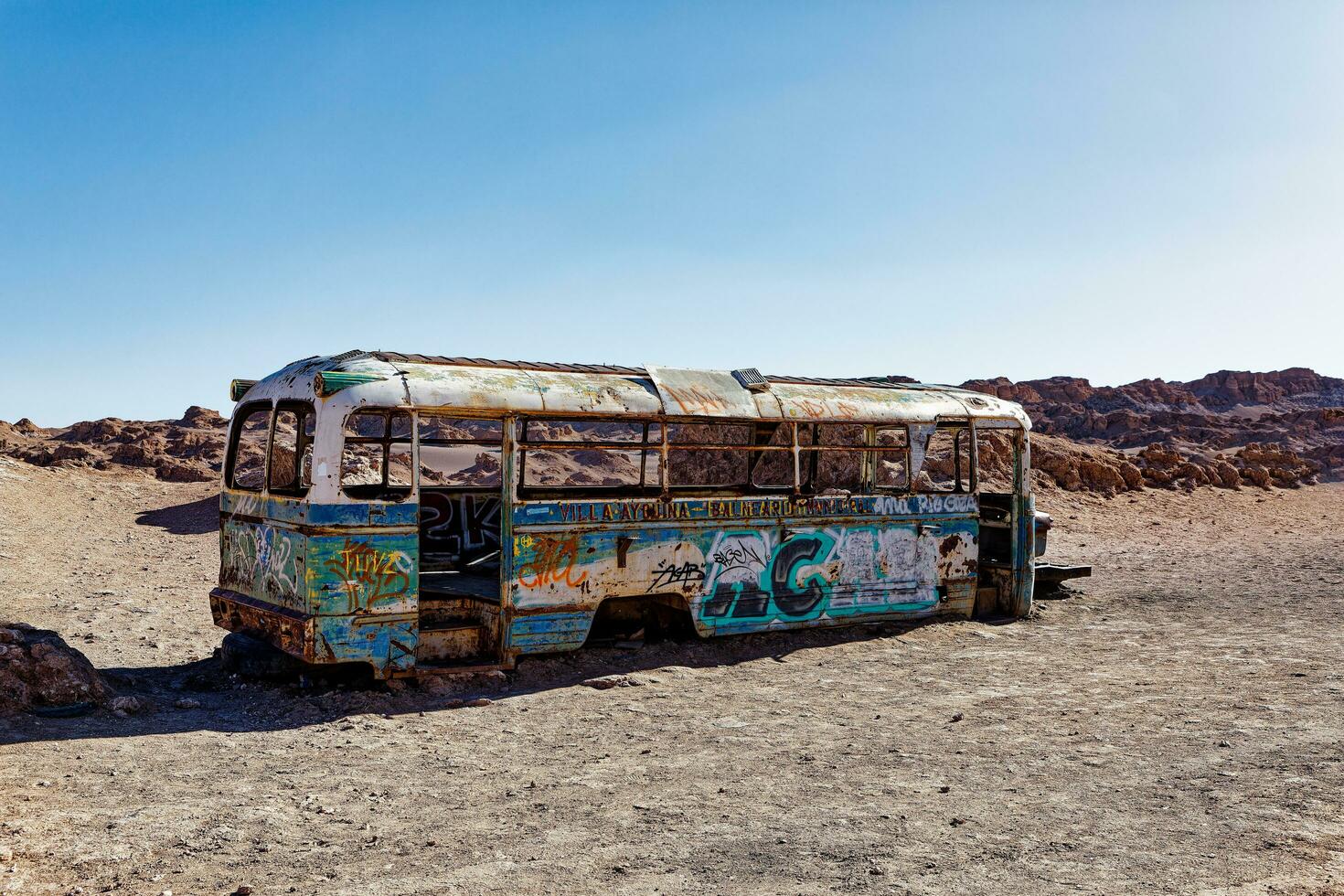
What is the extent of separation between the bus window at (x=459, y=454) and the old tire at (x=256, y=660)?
78.9 inches

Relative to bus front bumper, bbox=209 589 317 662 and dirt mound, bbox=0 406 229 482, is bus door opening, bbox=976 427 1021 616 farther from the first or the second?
dirt mound, bbox=0 406 229 482

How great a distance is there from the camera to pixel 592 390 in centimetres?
856

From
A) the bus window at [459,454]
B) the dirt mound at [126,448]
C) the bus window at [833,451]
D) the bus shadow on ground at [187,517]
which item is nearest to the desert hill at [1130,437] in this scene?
the dirt mound at [126,448]

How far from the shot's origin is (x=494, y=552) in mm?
10258

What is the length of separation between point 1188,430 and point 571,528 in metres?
58.1

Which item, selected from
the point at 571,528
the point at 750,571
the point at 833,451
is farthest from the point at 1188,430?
the point at 571,528

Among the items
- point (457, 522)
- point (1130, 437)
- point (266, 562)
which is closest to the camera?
point (266, 562)

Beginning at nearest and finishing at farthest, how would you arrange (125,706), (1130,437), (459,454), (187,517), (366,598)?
(125,706)
(366,598)
(187,517)
(459,454)
(1130,437)

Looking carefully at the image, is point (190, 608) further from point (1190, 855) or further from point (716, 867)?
point (1190, 855)

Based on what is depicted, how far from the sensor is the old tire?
791 cm

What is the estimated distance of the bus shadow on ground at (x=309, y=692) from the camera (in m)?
6.79

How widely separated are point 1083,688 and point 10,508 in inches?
701

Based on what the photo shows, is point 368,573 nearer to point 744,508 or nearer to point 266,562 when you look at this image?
point 266,562

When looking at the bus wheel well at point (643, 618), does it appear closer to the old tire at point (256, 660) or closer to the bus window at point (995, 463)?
the old tire at point (256, 660)
